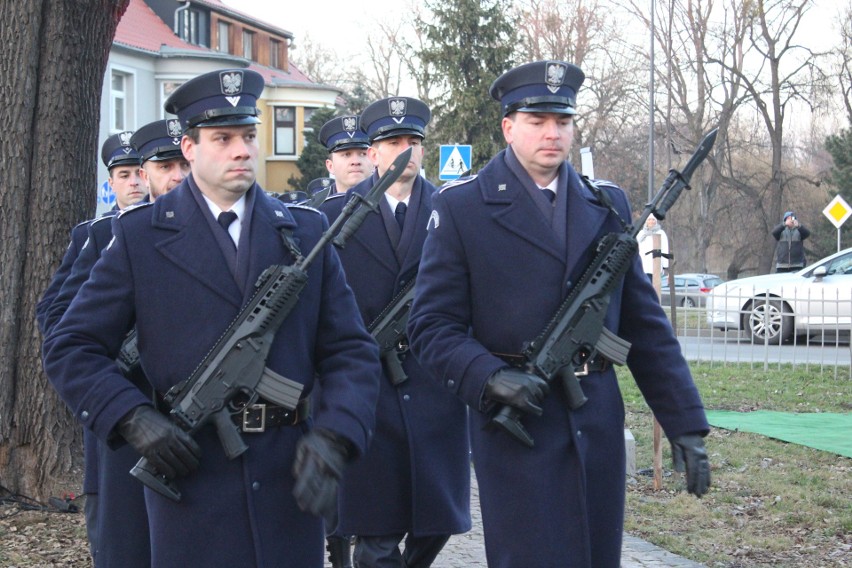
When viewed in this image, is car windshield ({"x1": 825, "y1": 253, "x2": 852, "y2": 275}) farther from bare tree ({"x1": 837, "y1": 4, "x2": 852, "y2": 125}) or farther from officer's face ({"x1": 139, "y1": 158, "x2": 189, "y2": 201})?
bare tree ({"x1": 837, "y1": 4, "x2": 852, "y2": 125})

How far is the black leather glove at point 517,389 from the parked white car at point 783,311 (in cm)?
1166

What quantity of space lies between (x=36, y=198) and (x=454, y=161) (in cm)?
1337

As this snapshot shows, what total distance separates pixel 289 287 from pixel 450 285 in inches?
32.7

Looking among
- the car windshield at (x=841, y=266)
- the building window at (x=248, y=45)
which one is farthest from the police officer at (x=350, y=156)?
the building window at (x=248, y=45)

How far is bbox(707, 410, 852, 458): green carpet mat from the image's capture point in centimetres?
1083

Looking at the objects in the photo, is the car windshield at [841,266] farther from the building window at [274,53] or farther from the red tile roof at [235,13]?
the building window at [274,53]

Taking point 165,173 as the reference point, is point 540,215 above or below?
below

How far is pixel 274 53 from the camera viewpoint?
55.2 meters

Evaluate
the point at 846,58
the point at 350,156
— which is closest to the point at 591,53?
the point at 846,58

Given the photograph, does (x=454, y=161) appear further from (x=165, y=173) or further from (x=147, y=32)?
(x=147, y=32)

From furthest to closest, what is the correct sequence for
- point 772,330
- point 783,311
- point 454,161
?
point 454,161, point 772,330, point 783,311

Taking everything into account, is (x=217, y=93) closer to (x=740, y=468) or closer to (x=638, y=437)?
(x=740, y=468)

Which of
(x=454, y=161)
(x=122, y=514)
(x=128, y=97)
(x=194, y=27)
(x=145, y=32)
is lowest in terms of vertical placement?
(x=122, y=514)

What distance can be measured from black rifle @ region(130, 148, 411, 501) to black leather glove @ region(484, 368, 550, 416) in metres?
0.71
